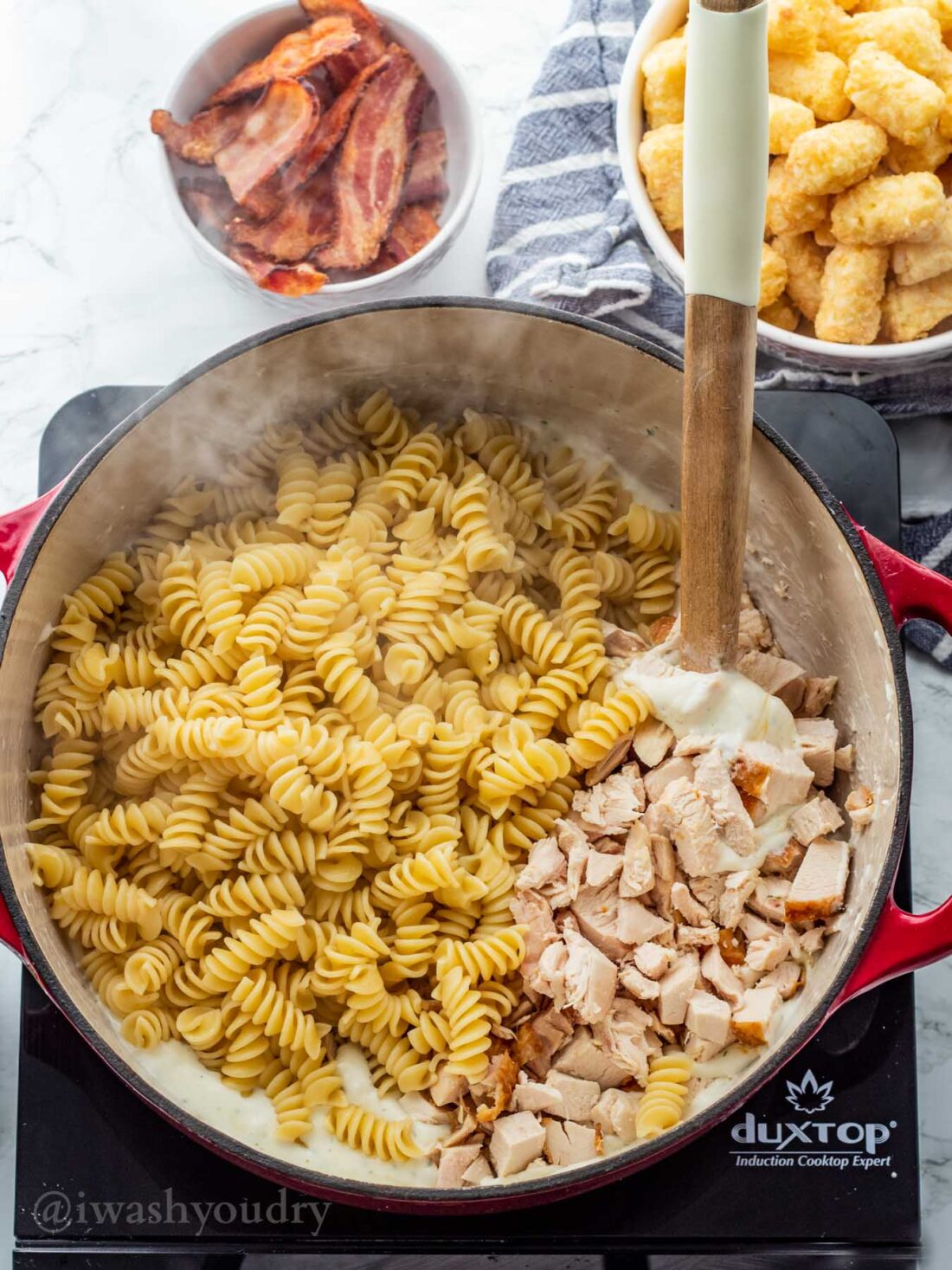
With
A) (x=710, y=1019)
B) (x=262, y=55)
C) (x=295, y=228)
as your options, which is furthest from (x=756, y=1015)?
(x=262, y=55)

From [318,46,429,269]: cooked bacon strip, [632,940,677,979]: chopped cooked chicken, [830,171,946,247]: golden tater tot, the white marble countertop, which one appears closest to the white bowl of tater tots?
[830,171,946,247]: golden tater tot

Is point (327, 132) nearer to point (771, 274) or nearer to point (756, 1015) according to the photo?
point (771, 274)

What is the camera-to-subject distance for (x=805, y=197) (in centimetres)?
233

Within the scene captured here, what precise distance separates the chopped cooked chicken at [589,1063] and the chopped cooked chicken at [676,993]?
11cm

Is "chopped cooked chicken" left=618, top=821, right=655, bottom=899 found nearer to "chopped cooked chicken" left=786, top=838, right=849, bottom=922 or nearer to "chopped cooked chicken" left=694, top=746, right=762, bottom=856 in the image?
"chopped cooked chicken" left=694, top=746, right=762, bottom=856

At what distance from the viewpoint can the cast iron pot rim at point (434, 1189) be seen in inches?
69.9

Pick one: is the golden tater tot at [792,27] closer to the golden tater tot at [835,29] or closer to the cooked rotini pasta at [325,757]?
the golden tater tot at [835,29]

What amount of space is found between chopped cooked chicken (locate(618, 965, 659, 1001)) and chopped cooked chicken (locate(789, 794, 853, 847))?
35 cm

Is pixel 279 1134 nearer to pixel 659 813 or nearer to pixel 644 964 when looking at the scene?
pixel 644 964

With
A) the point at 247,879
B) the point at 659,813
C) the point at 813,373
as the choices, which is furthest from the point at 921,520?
the point at 247,879

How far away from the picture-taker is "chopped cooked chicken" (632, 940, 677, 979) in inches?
79.9

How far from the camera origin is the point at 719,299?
1783mm

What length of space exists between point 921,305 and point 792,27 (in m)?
0.54

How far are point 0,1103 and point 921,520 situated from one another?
207 centimetres
